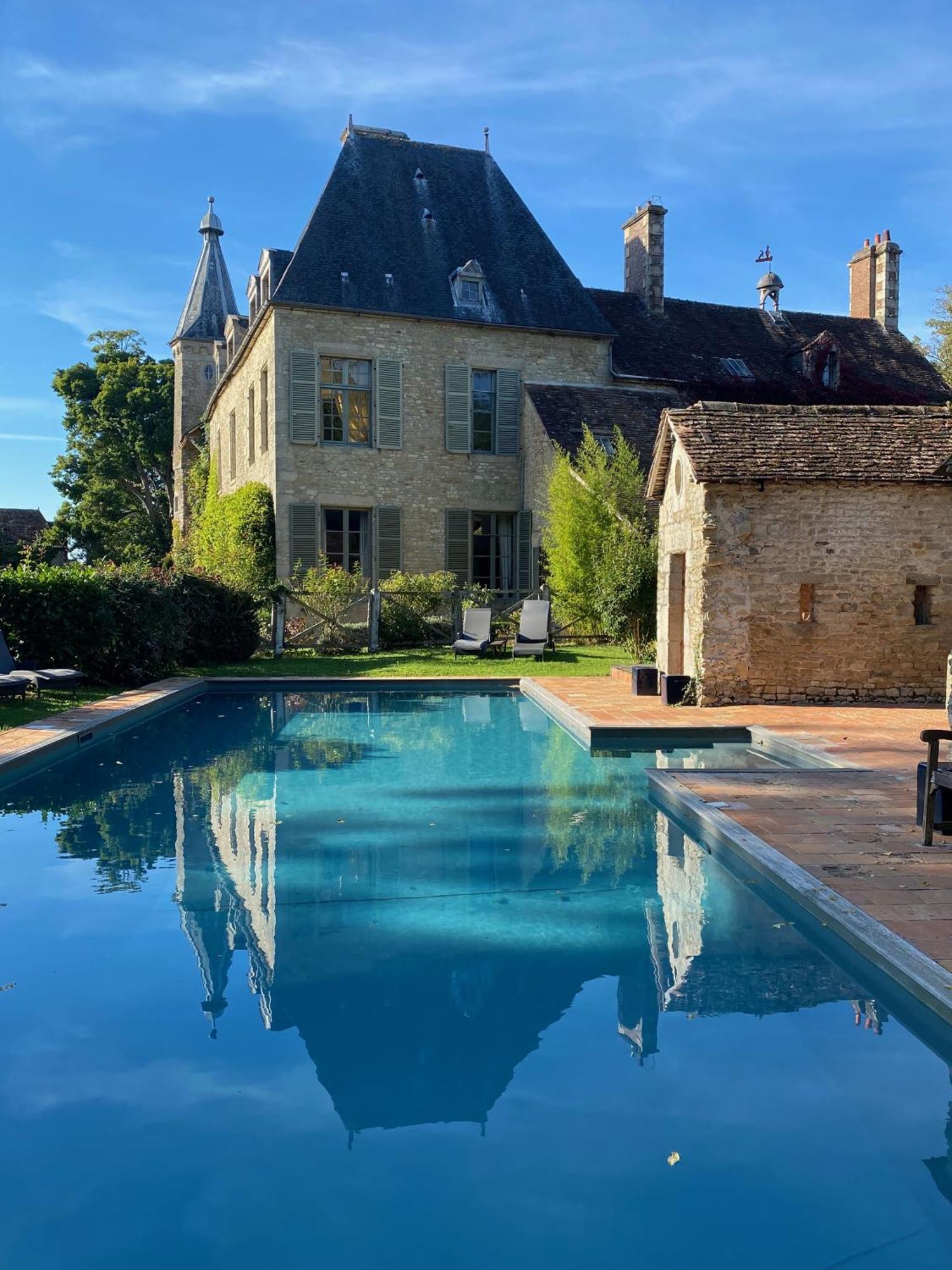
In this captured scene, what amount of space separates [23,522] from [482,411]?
25.6 metres

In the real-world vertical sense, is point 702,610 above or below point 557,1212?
above

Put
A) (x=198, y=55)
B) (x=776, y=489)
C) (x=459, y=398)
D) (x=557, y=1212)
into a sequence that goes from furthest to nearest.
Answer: (x=459, y=398), (x=776, y=489), (x=198, y=55), (x=557, y=1212)

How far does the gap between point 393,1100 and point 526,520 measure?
19370mm

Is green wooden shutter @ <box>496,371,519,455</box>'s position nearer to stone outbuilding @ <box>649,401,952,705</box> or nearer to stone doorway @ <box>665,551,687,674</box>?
stone doorway @ <box>665,551,687,674</box>

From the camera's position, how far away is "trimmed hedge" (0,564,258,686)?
1318cm

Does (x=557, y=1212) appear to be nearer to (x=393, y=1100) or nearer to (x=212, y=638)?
(x=393, y=1100)

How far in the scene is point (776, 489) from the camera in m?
11.8

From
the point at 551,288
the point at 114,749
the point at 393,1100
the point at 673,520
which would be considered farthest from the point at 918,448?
the point at 551,288

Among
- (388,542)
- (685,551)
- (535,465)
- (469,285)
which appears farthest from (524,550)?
(685,551)

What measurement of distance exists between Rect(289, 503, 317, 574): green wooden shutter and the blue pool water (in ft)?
47.8

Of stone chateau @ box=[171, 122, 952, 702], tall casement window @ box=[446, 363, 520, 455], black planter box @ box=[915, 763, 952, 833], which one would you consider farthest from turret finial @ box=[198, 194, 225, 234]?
black planter box @ box=[915, 763, 952, 833]

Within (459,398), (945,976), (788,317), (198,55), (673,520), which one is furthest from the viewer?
(788,317)

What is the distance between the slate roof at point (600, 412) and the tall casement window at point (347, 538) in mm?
4526

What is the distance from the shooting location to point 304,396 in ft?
68.5
